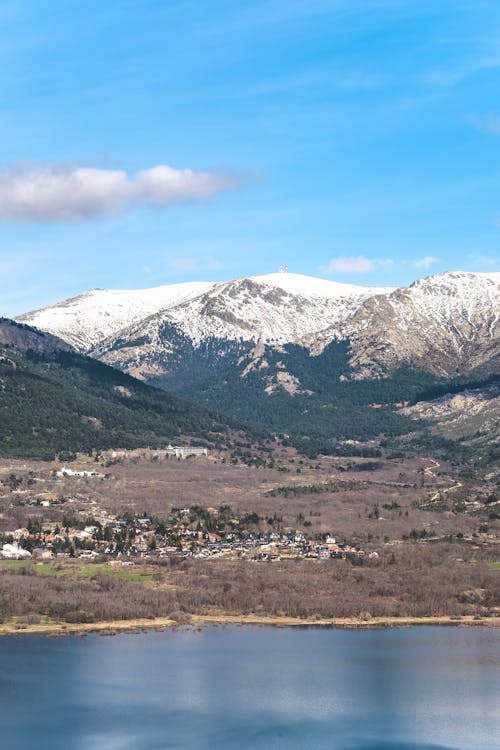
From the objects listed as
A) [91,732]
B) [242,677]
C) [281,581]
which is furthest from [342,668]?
[281,581]

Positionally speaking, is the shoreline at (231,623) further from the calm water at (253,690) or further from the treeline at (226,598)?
the calm water at (253,690)

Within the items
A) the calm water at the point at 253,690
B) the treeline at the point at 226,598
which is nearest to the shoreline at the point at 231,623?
the treeline at the point at 226,598

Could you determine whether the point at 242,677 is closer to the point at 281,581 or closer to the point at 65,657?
the point at 65,657

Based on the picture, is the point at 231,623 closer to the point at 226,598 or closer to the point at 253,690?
the point at 226,598

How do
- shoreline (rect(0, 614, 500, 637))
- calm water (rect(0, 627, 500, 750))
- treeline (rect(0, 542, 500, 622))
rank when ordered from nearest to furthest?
calm water (rect(0, 627, 500, 750))
shoreline (rect(0, 614, 500, 637))
treeline (rect(0, 542, 500, 622))

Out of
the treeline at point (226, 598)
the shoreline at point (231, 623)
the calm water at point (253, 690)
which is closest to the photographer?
the calm water at point (253, 690)

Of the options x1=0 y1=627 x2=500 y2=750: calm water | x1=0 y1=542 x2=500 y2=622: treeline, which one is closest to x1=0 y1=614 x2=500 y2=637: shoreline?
x1=0 y1=542 x2=500 y2=622: treeline

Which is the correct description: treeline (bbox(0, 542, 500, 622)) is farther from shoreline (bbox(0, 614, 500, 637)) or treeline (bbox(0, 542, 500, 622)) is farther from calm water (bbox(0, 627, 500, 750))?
calm water (bbox(0, 627, 500, 750))
